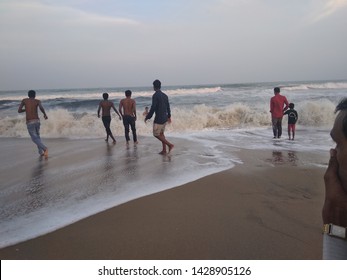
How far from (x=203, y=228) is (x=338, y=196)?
80.3 inches

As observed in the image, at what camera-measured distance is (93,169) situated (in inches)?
258

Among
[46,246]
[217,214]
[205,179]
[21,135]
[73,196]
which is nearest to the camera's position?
[46,246]

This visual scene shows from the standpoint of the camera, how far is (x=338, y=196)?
1.56 metres

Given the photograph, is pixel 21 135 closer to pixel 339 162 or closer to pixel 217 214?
pixel 217 214

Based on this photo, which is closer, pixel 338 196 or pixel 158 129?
pixel 338 196

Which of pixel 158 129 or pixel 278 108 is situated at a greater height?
pixel 278 108

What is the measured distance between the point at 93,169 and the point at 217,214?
3458mm

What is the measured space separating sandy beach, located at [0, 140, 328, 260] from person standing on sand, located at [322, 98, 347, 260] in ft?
4.32

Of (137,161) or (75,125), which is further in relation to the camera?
(75,125)

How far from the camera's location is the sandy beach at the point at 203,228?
9.69 ft

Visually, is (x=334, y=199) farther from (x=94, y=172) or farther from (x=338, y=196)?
(x=94, y=172)

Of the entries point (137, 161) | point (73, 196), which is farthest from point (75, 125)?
point (73, 196)

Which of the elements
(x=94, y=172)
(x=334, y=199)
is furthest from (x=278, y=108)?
(x=334, y=199)

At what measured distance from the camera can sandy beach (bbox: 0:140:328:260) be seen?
9.69ft
